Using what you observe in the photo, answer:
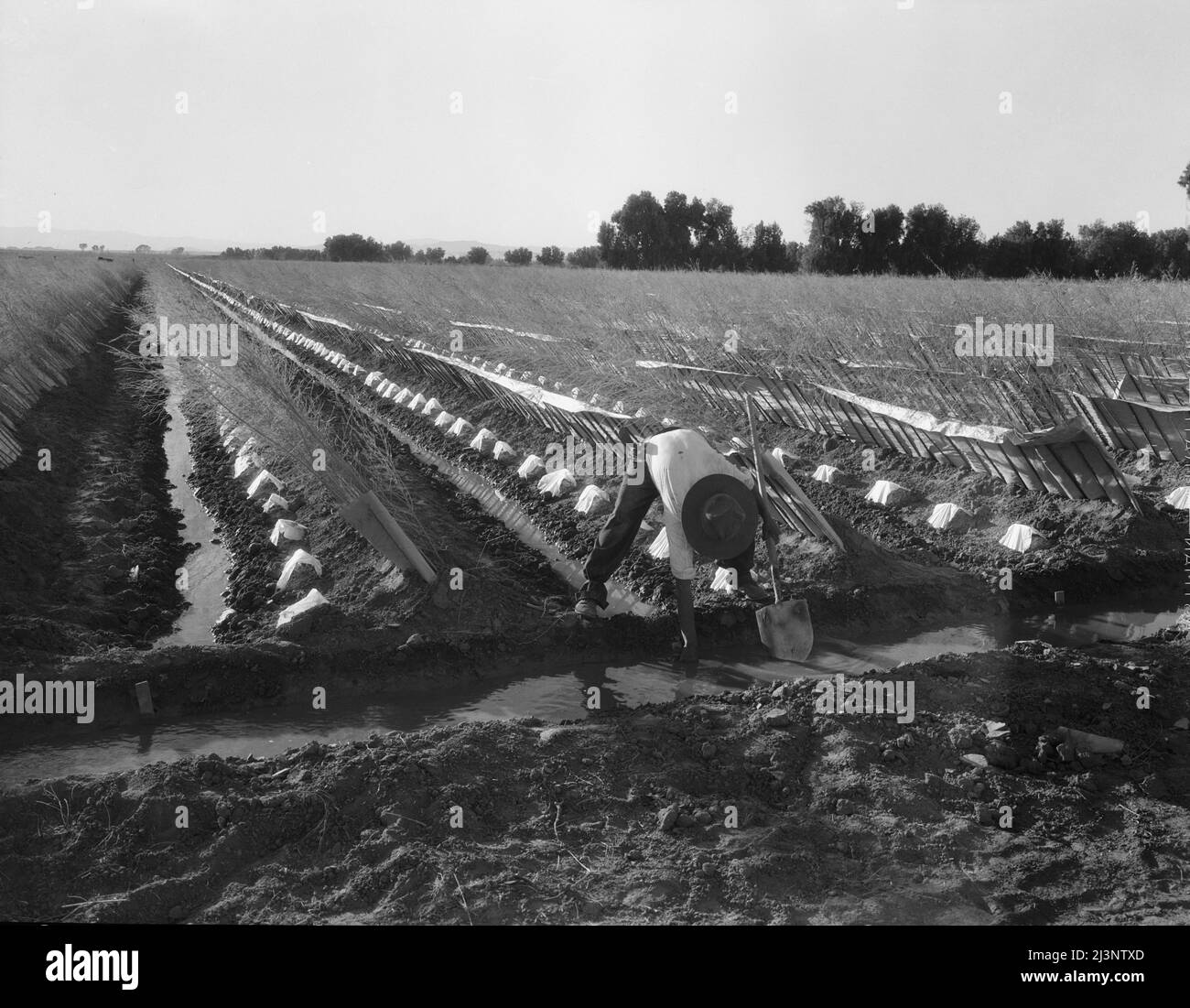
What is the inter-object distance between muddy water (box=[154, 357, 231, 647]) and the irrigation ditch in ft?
0.14

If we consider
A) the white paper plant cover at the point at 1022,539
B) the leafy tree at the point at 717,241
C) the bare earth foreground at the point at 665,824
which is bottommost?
the bare earth foreground at the point at 665,824

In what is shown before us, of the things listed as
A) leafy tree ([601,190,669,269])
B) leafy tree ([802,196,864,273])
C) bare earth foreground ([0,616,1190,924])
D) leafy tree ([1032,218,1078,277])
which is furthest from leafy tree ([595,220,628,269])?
bare earth foreground ([0,616,1190,924])

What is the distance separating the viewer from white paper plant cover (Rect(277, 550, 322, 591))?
248 inches

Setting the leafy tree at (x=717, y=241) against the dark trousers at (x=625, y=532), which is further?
the leafy tree at (x=717, y=241)

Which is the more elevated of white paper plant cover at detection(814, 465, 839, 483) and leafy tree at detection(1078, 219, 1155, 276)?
leafy tree at detection(1078, 219, 1155, 276)

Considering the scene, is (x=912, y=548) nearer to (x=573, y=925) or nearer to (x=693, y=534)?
(x=693, y=534)

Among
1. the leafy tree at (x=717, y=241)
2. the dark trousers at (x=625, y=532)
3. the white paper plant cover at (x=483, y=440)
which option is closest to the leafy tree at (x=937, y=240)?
the leafy tree at (x=717, y=241)

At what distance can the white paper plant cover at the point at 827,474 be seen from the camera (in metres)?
8.37

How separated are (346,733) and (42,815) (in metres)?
1.47

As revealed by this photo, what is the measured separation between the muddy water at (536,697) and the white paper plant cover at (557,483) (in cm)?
289

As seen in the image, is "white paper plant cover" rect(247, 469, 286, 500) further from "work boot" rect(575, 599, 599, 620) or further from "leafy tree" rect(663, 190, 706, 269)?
"leafy tree" rect(663, 190, 706, 269)

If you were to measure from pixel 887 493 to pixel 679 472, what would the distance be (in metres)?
3.46

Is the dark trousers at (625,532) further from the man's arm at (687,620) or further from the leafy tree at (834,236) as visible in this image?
the leafy tree at (834,236)

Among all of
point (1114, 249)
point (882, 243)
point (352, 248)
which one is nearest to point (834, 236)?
point (882, 243)
